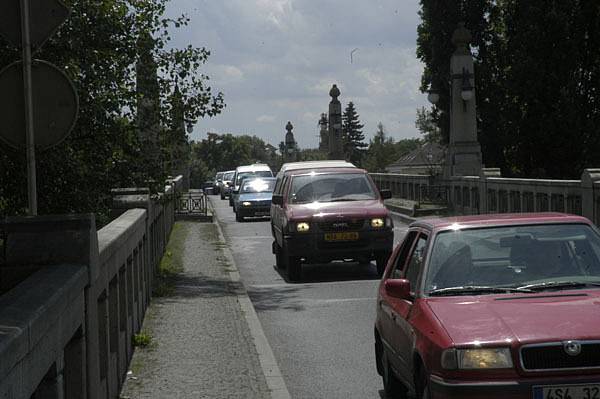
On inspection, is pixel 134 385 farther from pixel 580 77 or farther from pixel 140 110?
pixel 580 77

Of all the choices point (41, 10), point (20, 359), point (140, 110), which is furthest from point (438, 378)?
point (140, 110)

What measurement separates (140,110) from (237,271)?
365 centimetres

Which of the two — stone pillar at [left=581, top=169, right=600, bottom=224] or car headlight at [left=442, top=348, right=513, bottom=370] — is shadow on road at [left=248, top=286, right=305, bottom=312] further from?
car headlight at [left=442, top=348, right=513, bottom=370]

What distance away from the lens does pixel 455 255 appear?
23.2 ft

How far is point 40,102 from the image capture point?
677 centimetres

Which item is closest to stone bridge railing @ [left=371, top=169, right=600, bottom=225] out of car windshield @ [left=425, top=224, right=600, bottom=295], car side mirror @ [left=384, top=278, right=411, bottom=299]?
car windshield @ [left=425, top=224, right=600, bottom=295]

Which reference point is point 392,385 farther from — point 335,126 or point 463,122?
point 335,126

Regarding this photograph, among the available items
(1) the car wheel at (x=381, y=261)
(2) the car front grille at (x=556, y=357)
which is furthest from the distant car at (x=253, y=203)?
(2) the car front grille at (x=556, y=357)

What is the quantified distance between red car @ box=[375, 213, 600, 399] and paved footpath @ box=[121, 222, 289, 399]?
140 cm

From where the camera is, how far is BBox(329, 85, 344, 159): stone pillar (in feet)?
160

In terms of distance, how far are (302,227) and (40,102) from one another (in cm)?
1074

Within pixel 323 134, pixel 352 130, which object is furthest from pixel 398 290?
pixel 352 130

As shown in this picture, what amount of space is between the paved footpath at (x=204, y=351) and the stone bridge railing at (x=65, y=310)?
344 millimetres

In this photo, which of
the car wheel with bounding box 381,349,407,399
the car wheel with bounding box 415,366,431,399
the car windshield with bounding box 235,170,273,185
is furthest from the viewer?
the car windshield with bounding box 235,170,273,185
